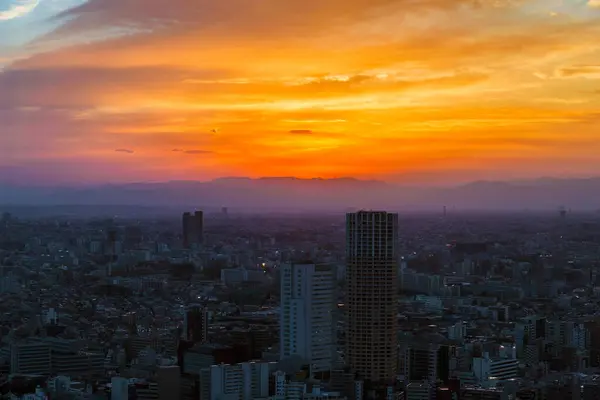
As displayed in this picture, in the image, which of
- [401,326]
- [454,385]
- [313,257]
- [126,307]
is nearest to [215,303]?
[126,307]

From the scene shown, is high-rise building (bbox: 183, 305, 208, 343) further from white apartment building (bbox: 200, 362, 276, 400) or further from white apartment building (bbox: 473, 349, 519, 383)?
white apartment building (bbox: 473, 349, 519, 383)

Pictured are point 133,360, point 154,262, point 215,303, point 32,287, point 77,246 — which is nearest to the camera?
point 133,360

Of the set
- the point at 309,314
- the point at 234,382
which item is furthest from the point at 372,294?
the point at 234,382

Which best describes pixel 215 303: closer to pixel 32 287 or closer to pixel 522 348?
pixel 32 287

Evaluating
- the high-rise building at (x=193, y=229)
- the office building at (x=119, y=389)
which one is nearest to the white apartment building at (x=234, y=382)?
the office building at (x=119, y=389)

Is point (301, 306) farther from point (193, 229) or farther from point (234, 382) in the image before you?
point (193, 229)

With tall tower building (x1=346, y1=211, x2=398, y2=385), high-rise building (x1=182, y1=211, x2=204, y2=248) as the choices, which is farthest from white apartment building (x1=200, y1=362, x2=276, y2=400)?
high-rise building (x1=182, y1=211, x2=204, y2=248)
